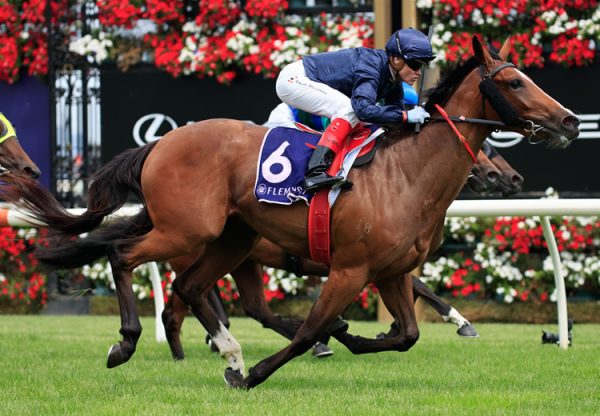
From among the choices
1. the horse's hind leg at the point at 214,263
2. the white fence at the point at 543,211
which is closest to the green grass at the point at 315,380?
the white fence at the point at 543,211

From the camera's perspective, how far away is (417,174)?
5273 mm

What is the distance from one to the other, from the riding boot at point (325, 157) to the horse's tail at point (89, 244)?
3.50 feet

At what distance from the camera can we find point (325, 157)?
524 centimetres

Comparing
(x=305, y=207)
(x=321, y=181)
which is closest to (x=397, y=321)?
(x=305, y=207)

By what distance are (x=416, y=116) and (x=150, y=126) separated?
532cm

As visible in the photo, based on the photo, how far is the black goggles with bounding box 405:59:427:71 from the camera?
17.5 ft

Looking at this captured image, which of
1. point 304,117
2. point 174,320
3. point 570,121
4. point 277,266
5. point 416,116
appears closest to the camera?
point 570,121

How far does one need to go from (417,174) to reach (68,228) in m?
1.87

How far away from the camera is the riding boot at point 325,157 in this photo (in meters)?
5.18

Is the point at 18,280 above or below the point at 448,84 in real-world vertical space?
below

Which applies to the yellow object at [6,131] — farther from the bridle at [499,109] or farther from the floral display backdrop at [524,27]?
the floral display backdrop at [524,27]

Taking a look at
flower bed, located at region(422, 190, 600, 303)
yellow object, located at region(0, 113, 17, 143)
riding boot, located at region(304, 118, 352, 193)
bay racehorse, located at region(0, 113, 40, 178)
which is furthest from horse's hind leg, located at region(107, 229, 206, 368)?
flower bed, located at region(422, 190, 600, 303)

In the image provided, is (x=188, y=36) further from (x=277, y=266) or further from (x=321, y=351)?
(x=321, y=351)

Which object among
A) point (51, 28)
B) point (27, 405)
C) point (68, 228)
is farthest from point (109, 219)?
point (51, 28)
